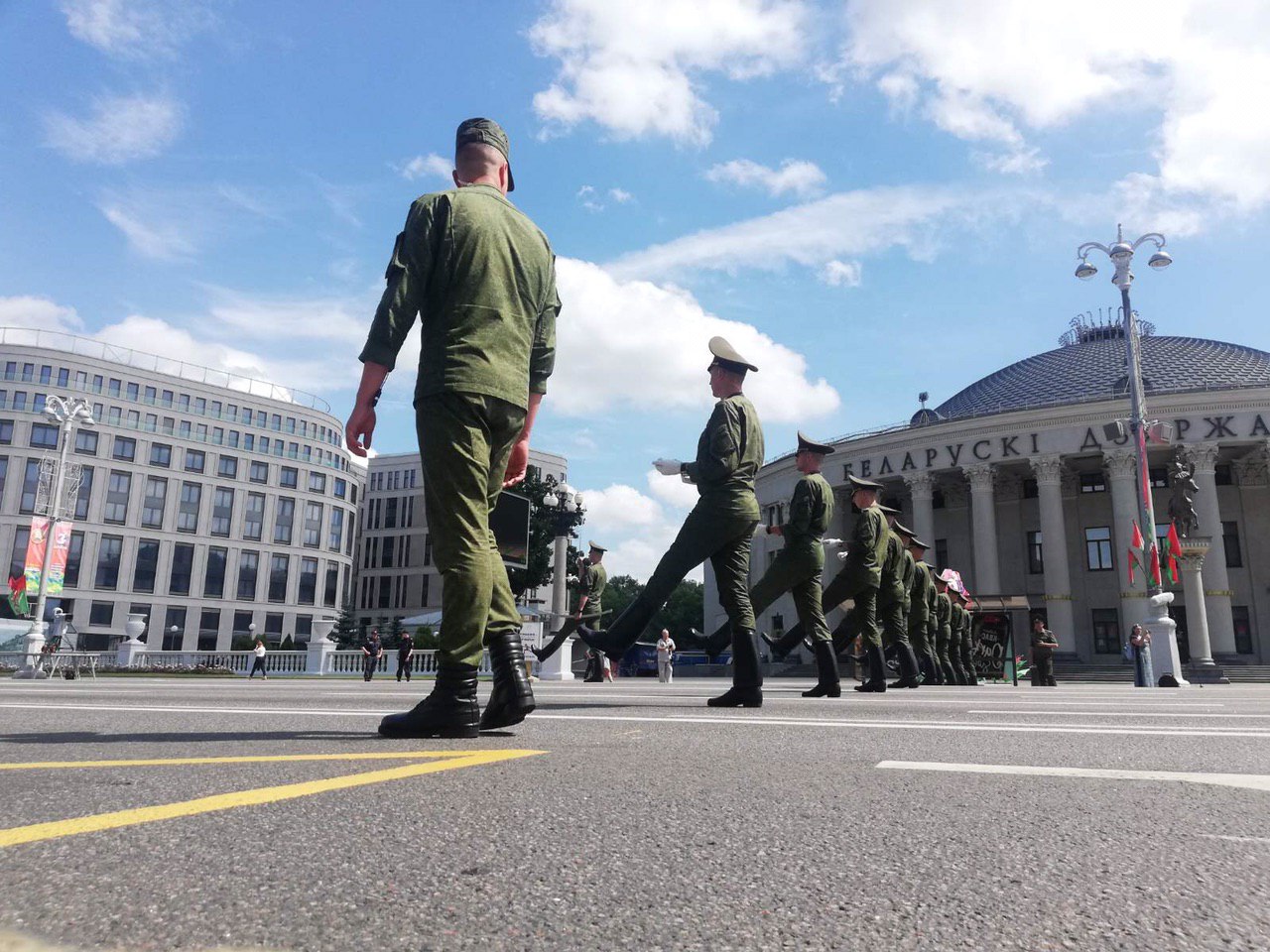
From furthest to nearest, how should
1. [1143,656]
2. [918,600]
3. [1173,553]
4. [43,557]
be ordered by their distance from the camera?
[43,557]
[1173,553]
[1143,656]
[918,600]

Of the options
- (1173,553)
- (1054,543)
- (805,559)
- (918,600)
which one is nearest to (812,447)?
(805,559)

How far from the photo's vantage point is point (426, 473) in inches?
144

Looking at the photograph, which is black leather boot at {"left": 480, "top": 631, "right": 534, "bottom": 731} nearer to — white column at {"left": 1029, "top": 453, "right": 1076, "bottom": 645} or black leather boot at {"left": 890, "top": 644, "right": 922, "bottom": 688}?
black leather boot at {"left": 890, "top": 644, "right": 922, "bottom": 688}

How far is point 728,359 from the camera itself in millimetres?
6891

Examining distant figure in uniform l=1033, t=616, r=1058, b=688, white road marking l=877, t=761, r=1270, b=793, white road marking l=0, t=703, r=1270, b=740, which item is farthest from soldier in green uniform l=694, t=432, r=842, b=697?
distant figure in uniform l=1033, t=616, r=1058, b=688

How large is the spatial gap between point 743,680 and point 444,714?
314cm

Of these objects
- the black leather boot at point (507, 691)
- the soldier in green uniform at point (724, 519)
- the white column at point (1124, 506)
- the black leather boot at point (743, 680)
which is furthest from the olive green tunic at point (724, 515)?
the white column at point (1124, 506)

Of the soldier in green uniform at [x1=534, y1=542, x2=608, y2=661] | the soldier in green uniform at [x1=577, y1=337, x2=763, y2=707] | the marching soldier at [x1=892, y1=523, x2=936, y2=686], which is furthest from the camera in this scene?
the soldier in green uniform at [x1=534, y1=542, x2=608, y2=661]

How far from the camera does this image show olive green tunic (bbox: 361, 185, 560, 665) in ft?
11.5

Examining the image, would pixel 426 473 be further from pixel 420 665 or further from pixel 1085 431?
pixel 1085 431

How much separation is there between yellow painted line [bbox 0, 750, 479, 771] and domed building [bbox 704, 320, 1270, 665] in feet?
153

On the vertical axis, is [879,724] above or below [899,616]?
below

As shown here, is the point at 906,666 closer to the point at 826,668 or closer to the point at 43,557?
the point at 826,668

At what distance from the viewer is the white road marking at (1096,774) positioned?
7.92 feet
